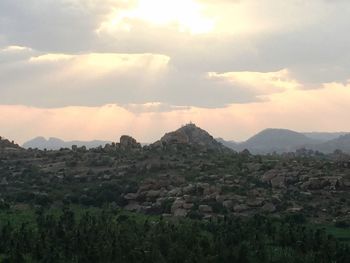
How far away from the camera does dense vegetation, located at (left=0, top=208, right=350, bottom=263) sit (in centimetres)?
3644

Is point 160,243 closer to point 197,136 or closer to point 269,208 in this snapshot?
point 269,208

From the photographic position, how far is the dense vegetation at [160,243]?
36438 mm

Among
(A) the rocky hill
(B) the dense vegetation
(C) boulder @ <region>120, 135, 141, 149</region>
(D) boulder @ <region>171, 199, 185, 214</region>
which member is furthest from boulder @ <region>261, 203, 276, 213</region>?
(A) the rocky hill

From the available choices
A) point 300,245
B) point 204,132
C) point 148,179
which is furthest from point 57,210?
point 204,132

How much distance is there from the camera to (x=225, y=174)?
7119 cm

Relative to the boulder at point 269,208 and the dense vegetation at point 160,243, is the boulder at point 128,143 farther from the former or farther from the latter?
the dense vegetation at point 160,243

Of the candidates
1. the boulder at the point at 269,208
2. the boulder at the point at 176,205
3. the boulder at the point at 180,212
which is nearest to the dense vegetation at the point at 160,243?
the boulder at the point at 180,212

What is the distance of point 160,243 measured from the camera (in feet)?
127

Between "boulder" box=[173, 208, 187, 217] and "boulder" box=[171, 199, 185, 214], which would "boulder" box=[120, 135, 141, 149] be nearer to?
"boulder" box=[171, 199, 185, 214]

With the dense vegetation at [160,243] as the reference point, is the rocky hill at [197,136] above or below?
above

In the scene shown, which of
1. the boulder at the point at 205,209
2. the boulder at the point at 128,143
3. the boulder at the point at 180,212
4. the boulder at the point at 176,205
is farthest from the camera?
the boulder at the point at 128,143

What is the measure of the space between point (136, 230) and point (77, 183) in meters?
32.4

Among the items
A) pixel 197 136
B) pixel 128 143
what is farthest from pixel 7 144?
pixel 197 136

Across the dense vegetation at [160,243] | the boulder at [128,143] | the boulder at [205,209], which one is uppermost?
→ the boulder at [128,143]
